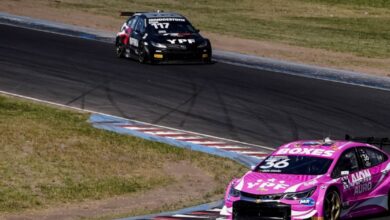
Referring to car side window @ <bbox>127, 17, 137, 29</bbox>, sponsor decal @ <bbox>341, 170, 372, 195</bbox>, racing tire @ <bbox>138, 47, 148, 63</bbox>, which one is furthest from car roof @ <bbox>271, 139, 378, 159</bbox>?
car side window @ <bbox>127, 17, 137, 29</bbox>

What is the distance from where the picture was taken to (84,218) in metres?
19.0

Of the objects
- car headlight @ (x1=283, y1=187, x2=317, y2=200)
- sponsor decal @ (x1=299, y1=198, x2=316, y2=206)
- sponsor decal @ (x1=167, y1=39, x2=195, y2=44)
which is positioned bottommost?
sponsor decal @ (x1=167, y1=39, x2=195, y2=44)

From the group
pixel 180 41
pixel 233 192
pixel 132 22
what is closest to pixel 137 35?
pixel 132 22

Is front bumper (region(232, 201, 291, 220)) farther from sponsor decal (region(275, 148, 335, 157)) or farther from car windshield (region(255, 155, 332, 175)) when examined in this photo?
sponsor decal (region(275, 148, 335, 157))

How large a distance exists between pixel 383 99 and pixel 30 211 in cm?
1309

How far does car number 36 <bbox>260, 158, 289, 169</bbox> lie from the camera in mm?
17625

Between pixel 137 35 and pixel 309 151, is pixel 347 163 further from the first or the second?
pixel 137 35

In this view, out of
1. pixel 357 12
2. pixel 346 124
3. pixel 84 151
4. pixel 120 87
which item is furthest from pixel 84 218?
pixel 357 12

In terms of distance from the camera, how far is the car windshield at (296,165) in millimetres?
17266

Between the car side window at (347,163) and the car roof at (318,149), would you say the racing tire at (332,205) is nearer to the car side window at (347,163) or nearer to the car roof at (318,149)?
the car side window at (347,163)

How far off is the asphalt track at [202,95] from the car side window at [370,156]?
20.9ft

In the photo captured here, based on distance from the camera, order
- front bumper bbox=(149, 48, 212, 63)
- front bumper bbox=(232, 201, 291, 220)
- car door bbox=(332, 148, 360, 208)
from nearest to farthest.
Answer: front bumper bbox=(232, 201, 291, 220)
car door bbox=(332, 148, 360, 208)
front bumper bbox=(149, 48, 212, 63)

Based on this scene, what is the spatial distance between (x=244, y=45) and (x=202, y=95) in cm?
1212

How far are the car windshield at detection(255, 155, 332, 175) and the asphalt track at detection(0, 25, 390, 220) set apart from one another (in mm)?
6840
